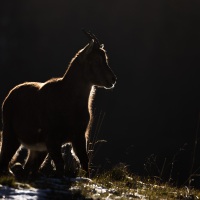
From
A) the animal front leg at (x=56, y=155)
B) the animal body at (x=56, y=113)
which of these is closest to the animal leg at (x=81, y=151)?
the animal body at (x=56, y=113)

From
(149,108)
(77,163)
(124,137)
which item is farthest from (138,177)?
(149,108)

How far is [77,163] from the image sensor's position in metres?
10.9

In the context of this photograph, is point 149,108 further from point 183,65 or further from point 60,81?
point 60,81

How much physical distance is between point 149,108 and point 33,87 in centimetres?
14196

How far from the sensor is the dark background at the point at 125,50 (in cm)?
15571

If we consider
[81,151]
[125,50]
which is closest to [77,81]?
[81,151]

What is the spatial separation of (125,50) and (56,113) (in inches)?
6822

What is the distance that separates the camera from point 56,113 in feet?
33.0

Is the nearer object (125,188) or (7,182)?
(7,182)

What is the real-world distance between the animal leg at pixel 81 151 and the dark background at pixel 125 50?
13197cm

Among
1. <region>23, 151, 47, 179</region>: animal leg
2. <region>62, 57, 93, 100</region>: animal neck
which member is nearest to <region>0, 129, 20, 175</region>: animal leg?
<region>23, 151, 47, 179</region>: animal leg

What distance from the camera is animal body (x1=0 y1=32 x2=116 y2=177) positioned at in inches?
394

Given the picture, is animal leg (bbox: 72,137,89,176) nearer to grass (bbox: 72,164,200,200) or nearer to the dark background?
grass (bbox: 72,164,200,200)

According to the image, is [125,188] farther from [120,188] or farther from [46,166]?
[46,166]
